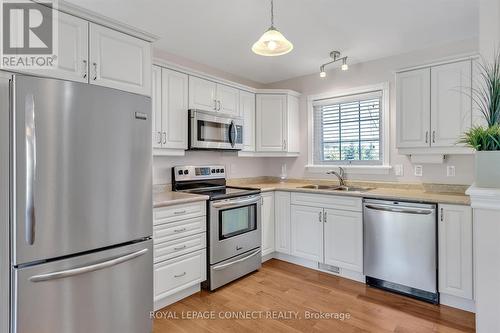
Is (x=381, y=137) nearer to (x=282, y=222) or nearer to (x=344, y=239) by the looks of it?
(x=344, y=239)

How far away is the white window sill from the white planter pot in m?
1.89

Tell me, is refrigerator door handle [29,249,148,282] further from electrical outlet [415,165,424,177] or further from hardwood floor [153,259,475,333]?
electrical outlet [415,165,424,177]

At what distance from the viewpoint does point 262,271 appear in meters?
3.20

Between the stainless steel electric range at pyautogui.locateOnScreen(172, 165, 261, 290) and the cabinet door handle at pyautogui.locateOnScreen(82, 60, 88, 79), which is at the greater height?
the cabinet door handle at pyautogui.locateOnScreen(82, 60, 88, 79)

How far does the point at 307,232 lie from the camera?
127 inches

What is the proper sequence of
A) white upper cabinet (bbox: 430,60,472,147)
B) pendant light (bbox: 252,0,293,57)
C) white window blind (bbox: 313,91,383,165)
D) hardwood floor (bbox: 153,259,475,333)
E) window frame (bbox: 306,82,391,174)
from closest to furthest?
pendant light (bbox: 252,0,293,57) < hardwood floor (bbox: 153,259,475,333) < white upper cabinet (bbox: 430,60,472,147) < window frame (bbox: 306,82,391,174) < white window blind (bbox: 313,91,383,165)

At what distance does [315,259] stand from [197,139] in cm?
188

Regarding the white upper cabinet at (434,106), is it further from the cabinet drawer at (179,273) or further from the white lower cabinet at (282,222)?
the cabinet drawer at (179,273)

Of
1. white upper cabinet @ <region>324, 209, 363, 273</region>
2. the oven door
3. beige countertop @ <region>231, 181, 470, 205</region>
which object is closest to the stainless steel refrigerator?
the oven door

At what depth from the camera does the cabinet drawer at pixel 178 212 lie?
229 centimetres

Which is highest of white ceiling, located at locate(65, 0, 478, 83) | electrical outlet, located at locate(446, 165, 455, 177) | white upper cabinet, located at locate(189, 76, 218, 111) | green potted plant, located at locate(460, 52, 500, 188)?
white ceiling, located at locate(65, 0, 478, 83)

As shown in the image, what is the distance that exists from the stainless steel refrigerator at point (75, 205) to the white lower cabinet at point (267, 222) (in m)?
1.62

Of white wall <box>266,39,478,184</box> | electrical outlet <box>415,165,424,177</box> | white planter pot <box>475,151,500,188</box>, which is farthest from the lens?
electrical outlet <box>415,165,424,177</box>

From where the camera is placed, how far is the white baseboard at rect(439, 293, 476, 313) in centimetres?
233
